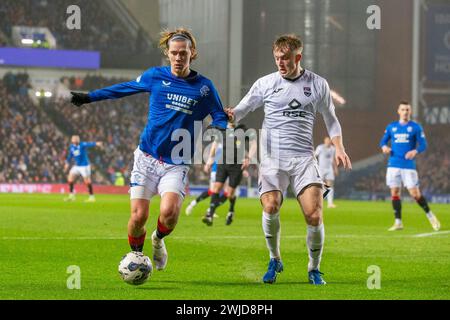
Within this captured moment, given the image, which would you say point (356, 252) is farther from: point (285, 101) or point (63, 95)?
point (63, 95)

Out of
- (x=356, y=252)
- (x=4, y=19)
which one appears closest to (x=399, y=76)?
(x=4, y=19)

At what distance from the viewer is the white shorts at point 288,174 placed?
9.23 m

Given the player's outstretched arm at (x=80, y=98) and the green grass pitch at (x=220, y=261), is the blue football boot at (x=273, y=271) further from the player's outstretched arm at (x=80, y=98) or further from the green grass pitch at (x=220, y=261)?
the player's outstretched arm at (x=80, y=98)

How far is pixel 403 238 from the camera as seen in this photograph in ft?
52.1

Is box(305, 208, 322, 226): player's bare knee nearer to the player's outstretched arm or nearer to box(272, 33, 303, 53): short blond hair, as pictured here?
box(272, 33, 303, 53): short blond hair

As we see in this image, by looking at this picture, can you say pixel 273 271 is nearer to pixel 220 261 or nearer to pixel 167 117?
pixel 167 117

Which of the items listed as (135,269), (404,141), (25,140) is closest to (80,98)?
(135,269)

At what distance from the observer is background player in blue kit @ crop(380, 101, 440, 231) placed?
1802 cm

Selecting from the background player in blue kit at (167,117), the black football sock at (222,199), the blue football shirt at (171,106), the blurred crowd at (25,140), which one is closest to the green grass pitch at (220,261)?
the black football sock at (222,199)

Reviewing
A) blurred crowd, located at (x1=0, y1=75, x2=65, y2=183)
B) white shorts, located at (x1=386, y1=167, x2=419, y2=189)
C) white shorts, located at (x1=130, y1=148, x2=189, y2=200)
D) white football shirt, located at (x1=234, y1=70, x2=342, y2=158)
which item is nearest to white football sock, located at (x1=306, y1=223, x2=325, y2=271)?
white football shirt, located at (x1=234, y1=70, x2=342, y2=158)

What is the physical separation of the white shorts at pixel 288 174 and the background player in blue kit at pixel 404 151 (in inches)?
345

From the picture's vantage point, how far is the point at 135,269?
28.2 feet
